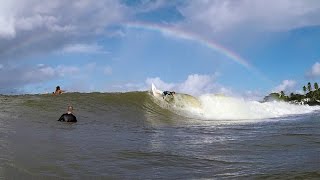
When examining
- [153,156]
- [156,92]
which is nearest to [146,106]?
[156,92]

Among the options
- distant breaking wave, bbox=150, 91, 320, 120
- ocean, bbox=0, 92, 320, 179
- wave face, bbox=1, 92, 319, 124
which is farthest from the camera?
distant breaking wave, bbox=150, 91, 320, 120

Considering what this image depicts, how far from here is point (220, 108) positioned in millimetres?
43469

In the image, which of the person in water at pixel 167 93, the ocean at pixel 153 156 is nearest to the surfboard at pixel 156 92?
the person in water at pixel 167 93

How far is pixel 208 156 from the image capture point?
1216 cm

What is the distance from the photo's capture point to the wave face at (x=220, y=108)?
130 ft

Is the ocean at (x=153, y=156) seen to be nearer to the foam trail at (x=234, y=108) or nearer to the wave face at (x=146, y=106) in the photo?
the wave face at (x=146, y=106)

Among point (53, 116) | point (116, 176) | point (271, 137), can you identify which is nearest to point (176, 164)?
point (116, 176)

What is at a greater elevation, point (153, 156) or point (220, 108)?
point (220, 108)

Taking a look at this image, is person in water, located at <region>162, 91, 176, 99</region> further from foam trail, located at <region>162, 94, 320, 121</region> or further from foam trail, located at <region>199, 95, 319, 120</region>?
foam trail, located at <region>199, 95, 319, 120</region>

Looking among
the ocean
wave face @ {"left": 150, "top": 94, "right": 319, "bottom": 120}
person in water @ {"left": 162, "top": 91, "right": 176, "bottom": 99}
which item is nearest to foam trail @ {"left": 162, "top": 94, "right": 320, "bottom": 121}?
wave face @ {"left": 150, "top": 94, "right": 319, "bottom": 120}

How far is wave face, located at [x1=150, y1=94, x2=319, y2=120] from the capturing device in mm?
39562

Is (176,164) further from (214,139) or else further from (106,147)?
(214,139)

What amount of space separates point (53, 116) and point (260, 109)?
2752cm

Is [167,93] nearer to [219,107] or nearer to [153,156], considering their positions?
[219,107]
